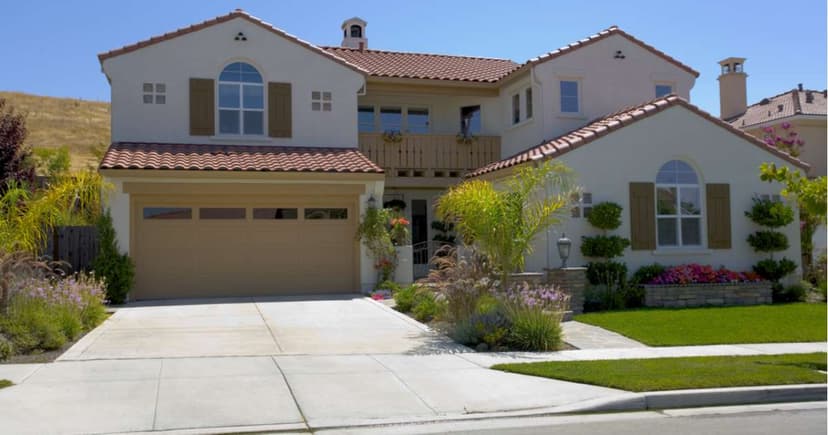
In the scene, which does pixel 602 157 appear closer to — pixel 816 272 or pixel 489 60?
pixel 816 272

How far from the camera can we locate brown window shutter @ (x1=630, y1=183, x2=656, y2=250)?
681 inches

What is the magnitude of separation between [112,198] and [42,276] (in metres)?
4.52

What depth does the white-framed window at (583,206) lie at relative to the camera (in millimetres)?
17000

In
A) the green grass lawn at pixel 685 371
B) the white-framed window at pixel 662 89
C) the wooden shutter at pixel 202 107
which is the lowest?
the green grass lawn at pixel 685 371

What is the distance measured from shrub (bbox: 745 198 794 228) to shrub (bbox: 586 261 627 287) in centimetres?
391

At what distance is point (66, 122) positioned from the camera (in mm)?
65688

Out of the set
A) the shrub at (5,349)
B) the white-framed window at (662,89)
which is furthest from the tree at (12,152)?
the white-framed window at (662,89)

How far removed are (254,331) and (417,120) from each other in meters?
12.2

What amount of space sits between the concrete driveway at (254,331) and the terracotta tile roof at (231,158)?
121 inches

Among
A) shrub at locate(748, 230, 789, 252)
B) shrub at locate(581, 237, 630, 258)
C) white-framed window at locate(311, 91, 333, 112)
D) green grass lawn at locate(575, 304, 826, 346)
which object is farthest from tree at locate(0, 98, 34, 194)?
shrub at locate(748, 230, 789, 252)

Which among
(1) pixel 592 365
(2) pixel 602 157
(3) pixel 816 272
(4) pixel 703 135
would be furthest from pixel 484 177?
(1) pixel 592 365

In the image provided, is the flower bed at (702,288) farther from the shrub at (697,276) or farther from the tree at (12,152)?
the tree at (12,152)

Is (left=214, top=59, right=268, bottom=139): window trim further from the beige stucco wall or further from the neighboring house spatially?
the neighboring house

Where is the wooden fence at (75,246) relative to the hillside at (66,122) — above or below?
below
